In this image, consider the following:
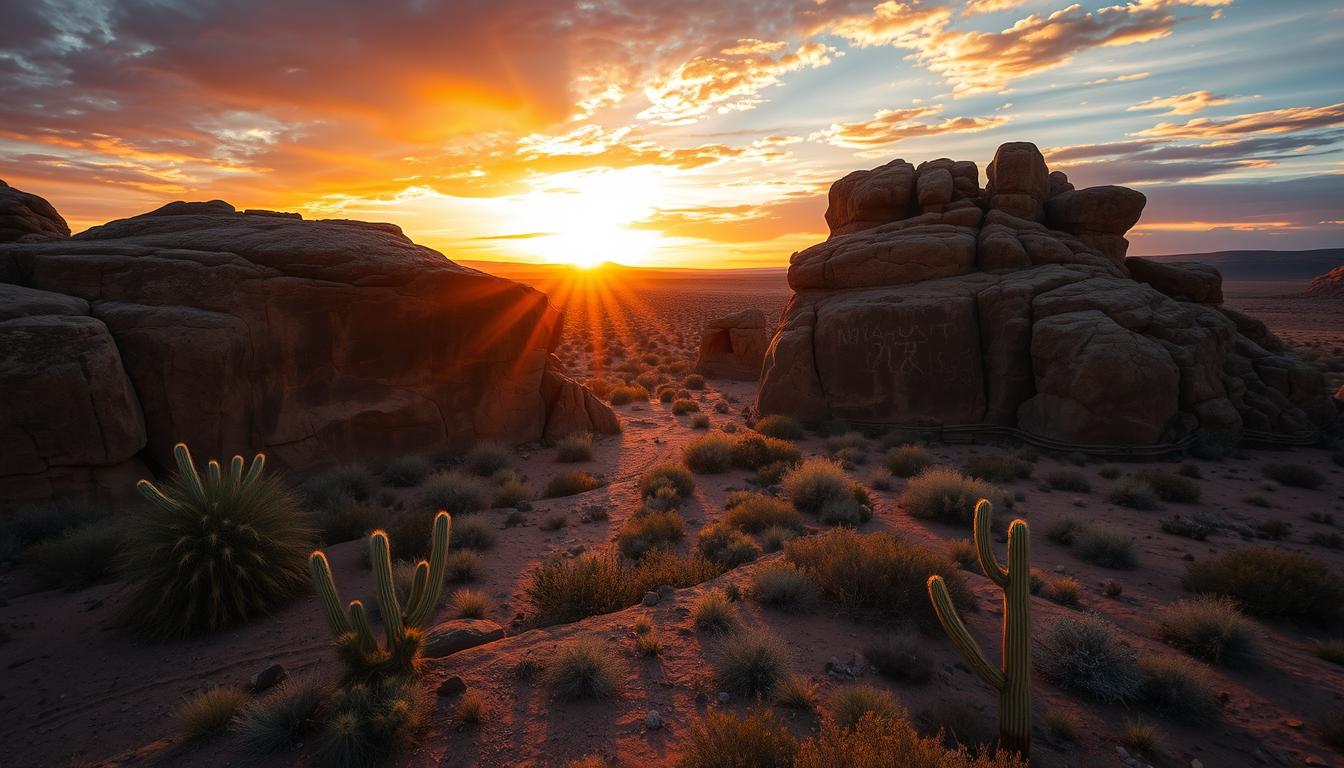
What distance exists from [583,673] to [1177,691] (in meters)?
5.11

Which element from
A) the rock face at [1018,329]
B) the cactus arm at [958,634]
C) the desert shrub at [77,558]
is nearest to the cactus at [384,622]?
the cactus arm at [958,634]

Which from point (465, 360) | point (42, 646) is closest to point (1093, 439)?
point (465, 360)

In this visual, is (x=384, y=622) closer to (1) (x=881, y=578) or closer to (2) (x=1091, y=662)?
(1) (x=881, y=578)

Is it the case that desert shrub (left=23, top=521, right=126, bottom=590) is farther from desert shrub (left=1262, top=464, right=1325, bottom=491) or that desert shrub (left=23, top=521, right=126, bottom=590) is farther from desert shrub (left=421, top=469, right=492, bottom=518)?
desert shrub (left=1262, top=464, right=1325, bottom=491)

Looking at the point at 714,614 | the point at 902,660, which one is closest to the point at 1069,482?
the point at 902,660

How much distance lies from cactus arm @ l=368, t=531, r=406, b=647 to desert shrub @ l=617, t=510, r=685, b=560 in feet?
13.0

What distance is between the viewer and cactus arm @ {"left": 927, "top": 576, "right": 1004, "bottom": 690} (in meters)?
3.92

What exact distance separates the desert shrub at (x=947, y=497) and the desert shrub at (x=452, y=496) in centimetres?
754

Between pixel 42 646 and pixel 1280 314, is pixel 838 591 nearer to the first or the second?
pixel 42 646

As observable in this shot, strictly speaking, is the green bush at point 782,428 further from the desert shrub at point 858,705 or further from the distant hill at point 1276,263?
the distant hill at point 1276,263

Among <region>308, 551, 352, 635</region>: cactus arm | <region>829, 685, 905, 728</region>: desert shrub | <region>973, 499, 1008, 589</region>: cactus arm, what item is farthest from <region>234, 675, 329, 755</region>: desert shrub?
<region>973, 499, 1008, 589</region>: cactus arm

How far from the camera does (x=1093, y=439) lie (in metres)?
12.4

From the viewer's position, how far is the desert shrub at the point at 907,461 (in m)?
11.7

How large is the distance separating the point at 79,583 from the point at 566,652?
22.3 feet
